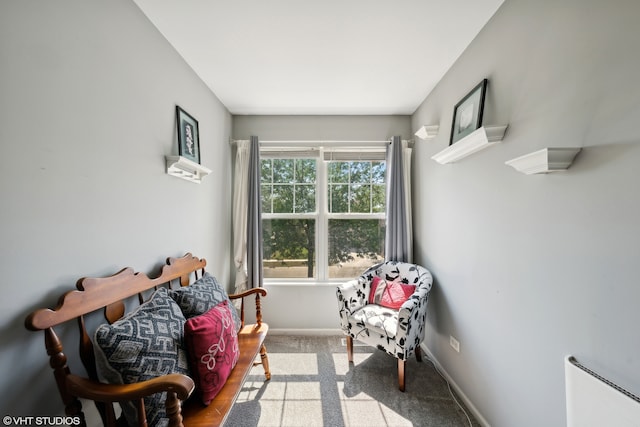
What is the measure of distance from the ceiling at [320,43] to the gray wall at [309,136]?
37 cm

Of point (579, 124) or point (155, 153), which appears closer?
point (579, 124)

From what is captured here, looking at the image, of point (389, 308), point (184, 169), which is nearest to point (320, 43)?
point (184, 169)

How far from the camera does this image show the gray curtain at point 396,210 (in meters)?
2.71

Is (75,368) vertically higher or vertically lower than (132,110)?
lower

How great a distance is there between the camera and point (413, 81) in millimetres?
2217

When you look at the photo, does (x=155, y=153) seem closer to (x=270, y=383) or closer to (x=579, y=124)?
(x=270, y=383)

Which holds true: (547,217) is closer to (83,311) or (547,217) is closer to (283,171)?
(83,311)

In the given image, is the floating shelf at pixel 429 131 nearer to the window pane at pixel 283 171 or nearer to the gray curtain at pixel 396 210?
the gray curtain at pixel 396 210

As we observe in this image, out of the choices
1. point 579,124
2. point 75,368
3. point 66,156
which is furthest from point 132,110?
point 579,124

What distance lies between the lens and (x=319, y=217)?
2949mm

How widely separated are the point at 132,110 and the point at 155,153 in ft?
0.90

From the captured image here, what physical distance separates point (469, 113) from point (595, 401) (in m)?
1.59

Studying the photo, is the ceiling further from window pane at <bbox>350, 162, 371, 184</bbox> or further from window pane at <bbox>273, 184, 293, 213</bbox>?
window pane at <bbox>273, 184, 293, 213</bbox>

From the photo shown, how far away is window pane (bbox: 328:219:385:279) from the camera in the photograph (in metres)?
2.95
